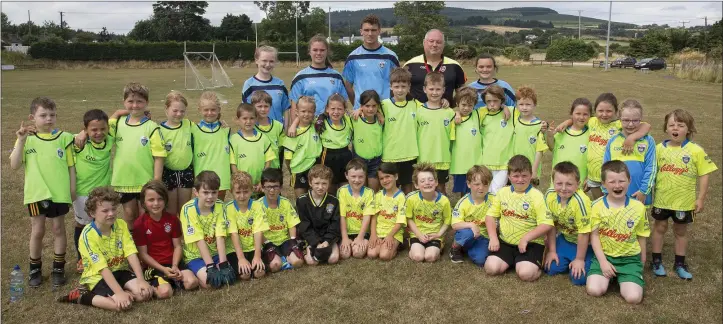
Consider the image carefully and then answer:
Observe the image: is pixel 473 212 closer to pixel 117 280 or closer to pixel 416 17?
pixel 117 280

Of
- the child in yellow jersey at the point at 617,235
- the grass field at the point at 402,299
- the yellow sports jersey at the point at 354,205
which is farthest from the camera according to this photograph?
the yellow sports jersey at the point at 354,205

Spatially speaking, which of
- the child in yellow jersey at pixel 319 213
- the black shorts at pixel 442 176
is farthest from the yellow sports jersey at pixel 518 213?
the child in yellow jersey at pixel 319 213

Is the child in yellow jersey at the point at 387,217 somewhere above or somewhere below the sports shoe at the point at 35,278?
above

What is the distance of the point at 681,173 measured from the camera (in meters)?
4.72

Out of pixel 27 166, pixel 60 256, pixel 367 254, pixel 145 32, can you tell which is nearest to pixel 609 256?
pixel 367 254

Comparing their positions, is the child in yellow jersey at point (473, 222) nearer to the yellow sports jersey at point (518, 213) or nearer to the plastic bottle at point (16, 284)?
the yellow sports jersey at point (518, 213)

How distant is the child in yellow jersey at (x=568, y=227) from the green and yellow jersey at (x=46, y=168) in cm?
447

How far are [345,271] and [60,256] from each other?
263cm

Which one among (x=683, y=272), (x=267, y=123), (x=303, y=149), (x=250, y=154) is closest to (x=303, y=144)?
(x=303, y=149)

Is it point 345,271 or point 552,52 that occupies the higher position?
point 552,52

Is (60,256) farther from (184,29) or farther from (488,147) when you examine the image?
(184,29)

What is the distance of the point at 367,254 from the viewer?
524cm

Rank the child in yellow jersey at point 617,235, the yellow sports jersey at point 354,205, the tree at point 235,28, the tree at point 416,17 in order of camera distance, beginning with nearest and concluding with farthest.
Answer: the child in yellow jersey at point 617,235 < the yellow sports jersey at point 354,205 < the tree at point 416,17 < the tree at point 235,28

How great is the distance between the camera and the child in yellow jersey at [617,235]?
171 inches
